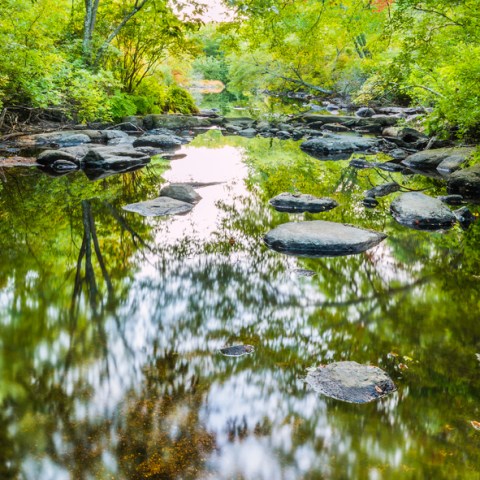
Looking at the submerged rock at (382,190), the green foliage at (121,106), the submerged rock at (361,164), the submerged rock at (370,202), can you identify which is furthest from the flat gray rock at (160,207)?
the green foliage at (121,106)

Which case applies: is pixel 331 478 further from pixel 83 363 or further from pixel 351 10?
pixel 351 10

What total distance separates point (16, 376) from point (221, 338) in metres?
1.44

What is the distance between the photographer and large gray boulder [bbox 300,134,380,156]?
550 inches

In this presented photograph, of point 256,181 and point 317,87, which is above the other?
point 317,87

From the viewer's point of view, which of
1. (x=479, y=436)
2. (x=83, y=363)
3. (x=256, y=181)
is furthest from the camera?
→ (x=256, y=181)

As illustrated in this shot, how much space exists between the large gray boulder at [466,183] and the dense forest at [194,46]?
121 cm

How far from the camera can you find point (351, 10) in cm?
951

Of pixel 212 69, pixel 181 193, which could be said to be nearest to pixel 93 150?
pixel 181 193

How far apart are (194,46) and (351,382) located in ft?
58.9

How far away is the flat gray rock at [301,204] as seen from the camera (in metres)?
7.11

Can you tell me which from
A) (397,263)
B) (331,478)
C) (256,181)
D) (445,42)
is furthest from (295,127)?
(331,478)

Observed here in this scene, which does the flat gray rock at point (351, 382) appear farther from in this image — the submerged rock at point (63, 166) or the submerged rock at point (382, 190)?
the submerged rock at point (63, 166)

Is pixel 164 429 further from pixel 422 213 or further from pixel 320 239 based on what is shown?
pixel 422 213

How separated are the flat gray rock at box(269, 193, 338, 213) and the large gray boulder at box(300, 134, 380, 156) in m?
6.87
